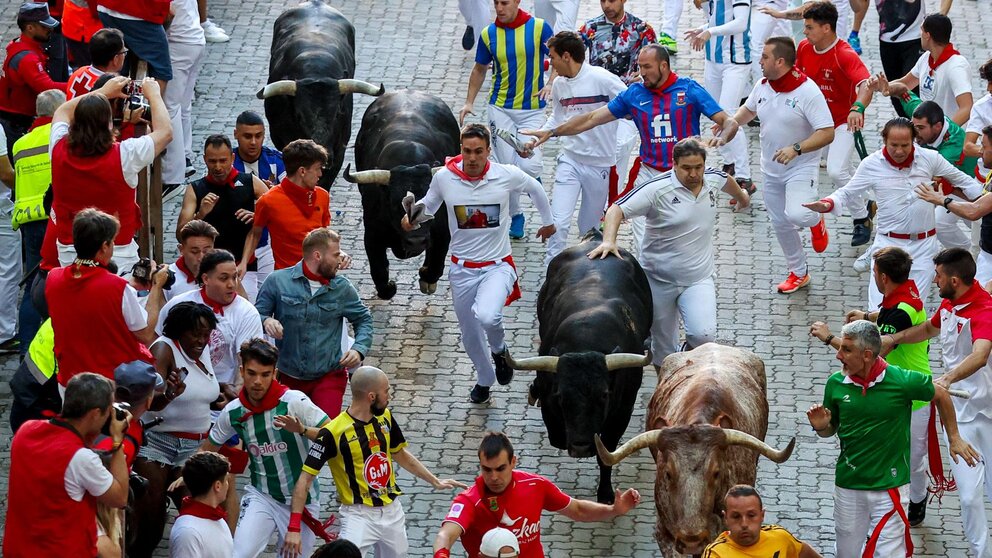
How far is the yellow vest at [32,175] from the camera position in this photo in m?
11.7

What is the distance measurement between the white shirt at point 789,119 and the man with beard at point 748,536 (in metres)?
6.02

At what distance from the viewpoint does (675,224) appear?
12.1 meters

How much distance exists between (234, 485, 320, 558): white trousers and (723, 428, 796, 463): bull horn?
8.74 feet

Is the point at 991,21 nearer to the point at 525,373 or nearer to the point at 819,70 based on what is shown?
the point at 819,70

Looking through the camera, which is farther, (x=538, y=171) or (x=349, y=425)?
(x=538, y=171)

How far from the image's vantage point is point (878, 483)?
9641mm

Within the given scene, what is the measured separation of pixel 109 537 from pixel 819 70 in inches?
338

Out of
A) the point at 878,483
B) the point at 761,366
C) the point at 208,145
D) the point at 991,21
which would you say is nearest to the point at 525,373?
the point at 761,366

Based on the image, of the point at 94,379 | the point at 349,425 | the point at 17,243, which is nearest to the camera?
the point at 94,379

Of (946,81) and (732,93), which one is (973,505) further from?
(732,93)

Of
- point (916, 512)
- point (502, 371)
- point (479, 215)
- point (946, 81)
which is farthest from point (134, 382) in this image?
point (946, 81)

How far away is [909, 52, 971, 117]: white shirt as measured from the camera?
14352mm

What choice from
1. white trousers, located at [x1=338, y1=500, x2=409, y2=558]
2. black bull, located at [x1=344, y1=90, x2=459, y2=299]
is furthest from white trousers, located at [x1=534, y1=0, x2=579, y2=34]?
white trousers, located at [x1=338, y1=500, x2=409, y2=558]

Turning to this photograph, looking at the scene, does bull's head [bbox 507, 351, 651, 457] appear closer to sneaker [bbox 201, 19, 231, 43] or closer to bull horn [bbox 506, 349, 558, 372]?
bull horn [bbox 506, 349, 558, 372]
